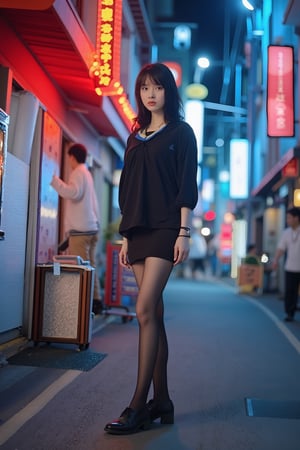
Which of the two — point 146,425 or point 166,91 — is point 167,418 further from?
point 166,91

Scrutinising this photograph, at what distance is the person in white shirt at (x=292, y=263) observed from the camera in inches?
383

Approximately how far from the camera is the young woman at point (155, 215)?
3.53 metres

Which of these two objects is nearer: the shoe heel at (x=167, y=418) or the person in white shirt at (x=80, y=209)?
the shoe heel at (x=167, y=418)

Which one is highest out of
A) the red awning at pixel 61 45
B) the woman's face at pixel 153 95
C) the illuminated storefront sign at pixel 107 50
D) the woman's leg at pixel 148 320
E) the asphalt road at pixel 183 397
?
the illuminated storefront sign at pixel 107 50

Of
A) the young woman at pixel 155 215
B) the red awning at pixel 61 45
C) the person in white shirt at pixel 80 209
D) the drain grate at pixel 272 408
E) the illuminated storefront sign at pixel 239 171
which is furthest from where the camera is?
the illuminated storefront sign at pixel 239 171

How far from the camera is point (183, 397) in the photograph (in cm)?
443

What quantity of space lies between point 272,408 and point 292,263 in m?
6.03

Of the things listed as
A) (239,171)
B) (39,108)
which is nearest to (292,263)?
(39,108)

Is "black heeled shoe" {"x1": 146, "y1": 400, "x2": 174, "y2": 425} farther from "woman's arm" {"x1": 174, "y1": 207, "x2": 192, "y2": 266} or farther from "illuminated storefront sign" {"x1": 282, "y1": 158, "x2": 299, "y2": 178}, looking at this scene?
"illuminated storefront sign" {"x1": 282, "y1": 158, "x2": 299, "y2": 178}

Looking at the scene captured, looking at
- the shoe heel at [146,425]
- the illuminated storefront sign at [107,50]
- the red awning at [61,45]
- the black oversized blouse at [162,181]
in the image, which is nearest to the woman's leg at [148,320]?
the shoe heel at [146,425]

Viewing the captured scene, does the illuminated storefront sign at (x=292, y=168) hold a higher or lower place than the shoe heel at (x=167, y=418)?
higher

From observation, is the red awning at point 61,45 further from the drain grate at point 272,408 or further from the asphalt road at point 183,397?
the drain grate at point 272,408

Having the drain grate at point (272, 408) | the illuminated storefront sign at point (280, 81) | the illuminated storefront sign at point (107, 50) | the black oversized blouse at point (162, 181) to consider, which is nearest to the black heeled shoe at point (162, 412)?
the drain grate at point (272, 408)

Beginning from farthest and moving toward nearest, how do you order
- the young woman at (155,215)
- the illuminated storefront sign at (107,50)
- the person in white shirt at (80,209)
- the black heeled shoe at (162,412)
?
1. the illuminated storefront sign at (107,50)
2. the person in white shirt at (80,209)
3. the black heeled shoe at (162,412)
4. the young woman at (155,215)
